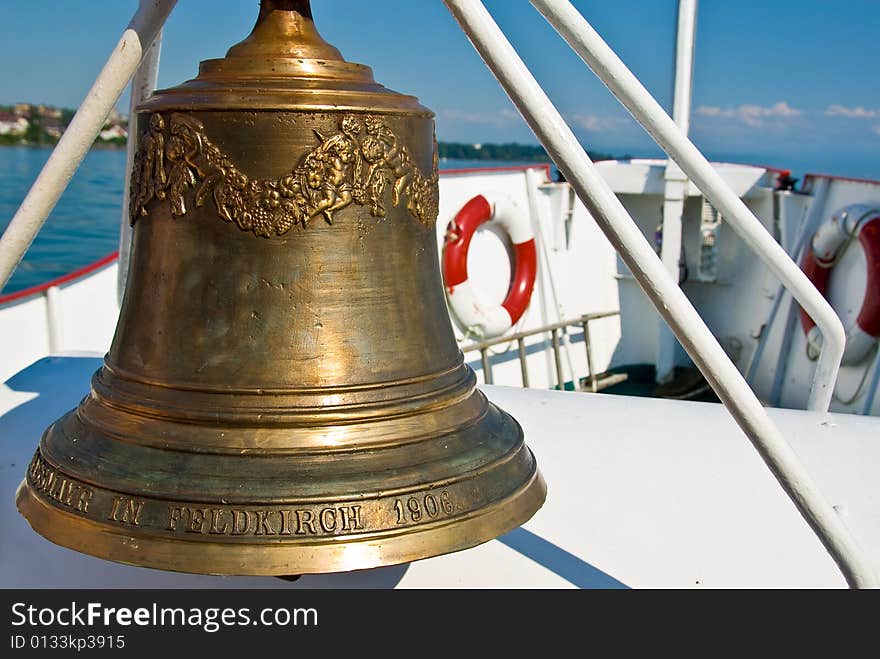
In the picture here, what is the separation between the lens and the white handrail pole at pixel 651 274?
5.12 ft

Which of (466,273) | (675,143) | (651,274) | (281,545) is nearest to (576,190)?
(651,274)

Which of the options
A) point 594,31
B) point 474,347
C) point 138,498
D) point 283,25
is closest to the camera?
point 138,498

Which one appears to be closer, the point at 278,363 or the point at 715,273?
the point at 278,363

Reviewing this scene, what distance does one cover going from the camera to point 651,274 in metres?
1.59

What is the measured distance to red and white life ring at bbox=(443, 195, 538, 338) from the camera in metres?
9.11

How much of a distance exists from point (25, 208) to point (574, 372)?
9.60 metres

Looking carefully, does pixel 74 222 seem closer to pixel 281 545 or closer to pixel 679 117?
pixel 679 117

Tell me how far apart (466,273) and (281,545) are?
25.9 ft

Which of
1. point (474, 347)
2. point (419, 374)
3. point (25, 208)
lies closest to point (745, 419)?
point (419, 374)

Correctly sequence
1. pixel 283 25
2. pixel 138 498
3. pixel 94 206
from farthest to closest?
1. pixel 94 206
2. pixel 283 25
3. pixel 138 498

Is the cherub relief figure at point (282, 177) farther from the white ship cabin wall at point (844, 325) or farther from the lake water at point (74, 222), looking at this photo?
the lake water at point (74, 222)

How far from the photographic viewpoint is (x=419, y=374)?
65.4 inches

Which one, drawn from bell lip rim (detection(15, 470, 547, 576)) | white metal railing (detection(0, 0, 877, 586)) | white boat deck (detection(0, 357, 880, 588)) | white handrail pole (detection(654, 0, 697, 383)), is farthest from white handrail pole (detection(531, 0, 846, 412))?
white handrail pole (detection(654, 0, 697, 383))
